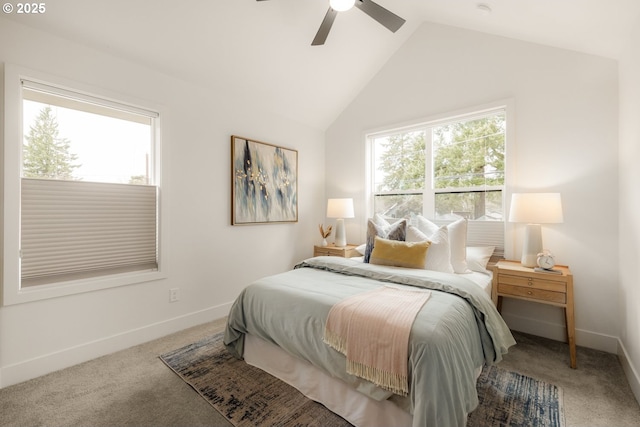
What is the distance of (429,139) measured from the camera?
11.3ft

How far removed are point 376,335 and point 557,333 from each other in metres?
2.22

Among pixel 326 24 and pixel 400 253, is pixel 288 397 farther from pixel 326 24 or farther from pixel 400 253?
pixel 326 24

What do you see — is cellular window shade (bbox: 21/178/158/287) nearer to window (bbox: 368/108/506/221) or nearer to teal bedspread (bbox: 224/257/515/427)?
teal bedspread (bbox: 224/257/515/427)

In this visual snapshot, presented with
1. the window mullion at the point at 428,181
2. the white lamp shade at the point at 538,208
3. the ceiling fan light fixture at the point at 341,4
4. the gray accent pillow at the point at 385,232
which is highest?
the ceiling fan light fixture at the point at 341,4

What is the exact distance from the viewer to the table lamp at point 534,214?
2.32 m

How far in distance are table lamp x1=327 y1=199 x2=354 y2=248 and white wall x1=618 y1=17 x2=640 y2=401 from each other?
2.47 m

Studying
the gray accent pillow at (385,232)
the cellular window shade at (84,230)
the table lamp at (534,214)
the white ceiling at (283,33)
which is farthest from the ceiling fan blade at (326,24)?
the table lamp at (534,214)

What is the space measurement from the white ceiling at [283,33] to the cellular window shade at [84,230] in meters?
1.15

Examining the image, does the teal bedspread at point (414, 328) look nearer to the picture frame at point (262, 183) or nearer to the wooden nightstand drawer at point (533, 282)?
the wooden nightstand drawer at point (533, 282)

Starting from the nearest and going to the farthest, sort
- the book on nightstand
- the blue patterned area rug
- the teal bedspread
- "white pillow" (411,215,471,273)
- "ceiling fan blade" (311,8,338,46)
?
the teal bedspread < the blue patterned area rug < "ceiling fan blade" (311,8,338,46) < the book on nightstand < "white pillow" (411,215,471,273)

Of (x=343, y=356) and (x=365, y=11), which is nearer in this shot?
(x=343, y=356)

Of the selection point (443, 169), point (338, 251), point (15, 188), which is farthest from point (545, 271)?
point (15, 188)

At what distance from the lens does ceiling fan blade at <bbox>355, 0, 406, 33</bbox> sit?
2035mm

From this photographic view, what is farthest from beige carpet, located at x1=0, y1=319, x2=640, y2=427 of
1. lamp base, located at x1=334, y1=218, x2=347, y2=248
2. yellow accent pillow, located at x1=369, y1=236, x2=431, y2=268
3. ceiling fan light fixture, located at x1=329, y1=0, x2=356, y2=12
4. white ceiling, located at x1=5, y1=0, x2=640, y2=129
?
ceiling fan light fixture, located at x1=329, y1=0, x2=356, y2=12
